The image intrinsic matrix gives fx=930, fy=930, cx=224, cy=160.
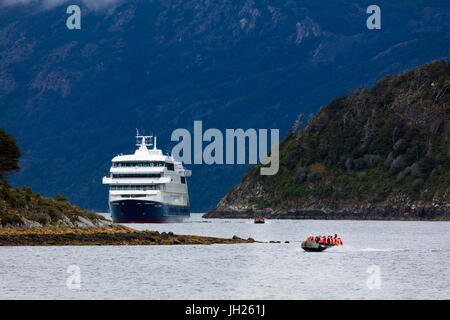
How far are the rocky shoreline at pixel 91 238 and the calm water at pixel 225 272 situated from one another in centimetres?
182

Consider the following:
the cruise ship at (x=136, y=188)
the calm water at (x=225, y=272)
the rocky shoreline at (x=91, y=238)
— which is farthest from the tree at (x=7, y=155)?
the cruise ship at (x=136, y=188)

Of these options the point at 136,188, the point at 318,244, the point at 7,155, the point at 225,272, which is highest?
the point at 7,155

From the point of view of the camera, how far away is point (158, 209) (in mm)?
197625

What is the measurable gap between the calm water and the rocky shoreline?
5.96 feet

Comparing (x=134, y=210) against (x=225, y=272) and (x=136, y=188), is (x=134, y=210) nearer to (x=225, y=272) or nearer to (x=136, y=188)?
(x=136, y=188)

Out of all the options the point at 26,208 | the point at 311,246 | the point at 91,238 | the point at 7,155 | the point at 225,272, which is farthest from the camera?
the point at 7,155

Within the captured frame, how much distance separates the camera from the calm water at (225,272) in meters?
65.3

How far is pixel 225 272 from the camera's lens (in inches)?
3140

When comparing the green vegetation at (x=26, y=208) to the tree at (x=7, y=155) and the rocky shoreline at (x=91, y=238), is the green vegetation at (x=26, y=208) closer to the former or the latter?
the tree at (x=7, y=155)

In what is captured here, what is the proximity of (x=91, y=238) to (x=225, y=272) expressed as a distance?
31.6 m

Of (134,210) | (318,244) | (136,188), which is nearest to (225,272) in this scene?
(318,244)

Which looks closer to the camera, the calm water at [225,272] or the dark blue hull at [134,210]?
the calm water at [225,272]
